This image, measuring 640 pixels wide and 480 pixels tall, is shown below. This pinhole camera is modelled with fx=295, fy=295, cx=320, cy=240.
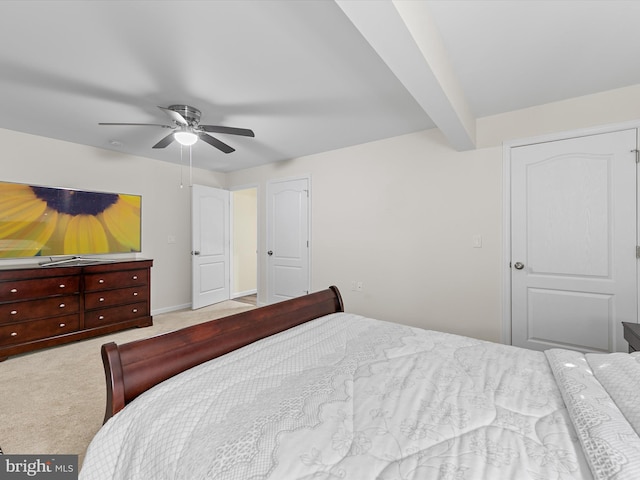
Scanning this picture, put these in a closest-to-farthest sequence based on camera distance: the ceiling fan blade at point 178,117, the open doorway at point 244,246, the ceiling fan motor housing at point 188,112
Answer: the ceiling fan blade at point 178,117 < the ceiling fan motor housing at point 188,112 < the open doorway at point 244,246

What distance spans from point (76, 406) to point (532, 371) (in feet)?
9.21

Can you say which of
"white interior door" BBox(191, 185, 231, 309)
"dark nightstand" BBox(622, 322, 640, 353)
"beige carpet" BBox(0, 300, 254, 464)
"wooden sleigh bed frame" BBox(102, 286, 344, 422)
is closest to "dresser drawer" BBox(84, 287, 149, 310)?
"beige carpet" BBox(0, 300, 254, 464)

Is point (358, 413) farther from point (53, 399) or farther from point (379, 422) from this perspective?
point (53, 399)

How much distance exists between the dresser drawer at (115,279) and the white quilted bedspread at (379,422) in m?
2.99

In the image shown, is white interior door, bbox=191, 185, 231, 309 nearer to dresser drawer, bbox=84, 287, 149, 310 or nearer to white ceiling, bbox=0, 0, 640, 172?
dresser drawer, bbox=84, 287, 149, 310

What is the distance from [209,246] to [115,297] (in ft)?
5.28

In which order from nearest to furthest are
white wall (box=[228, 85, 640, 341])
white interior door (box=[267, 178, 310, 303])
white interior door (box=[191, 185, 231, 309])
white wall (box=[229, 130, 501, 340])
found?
white wall (box=[228, 85, 640, 341]) < white wall (box=[229, 130, 501, 340]) < white interior door (box=[267, 178, 310, 303]) < white interior door (box=[191, 185, 231, 309])

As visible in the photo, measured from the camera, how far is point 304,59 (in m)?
1.98

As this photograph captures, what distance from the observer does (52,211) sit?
3486 mm

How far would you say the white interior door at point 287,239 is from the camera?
4.33m

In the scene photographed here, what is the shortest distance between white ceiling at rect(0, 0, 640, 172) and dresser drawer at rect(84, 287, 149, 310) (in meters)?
1.91

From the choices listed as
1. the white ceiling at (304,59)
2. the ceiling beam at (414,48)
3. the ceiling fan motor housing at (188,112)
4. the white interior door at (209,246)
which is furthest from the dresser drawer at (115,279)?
the ceiling beam at (414,48)

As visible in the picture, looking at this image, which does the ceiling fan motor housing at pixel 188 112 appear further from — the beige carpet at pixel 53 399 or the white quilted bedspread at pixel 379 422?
the beige carpet at pixel 53 399
